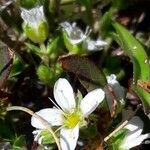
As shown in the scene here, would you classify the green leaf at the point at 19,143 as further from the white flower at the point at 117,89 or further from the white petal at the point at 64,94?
the white flower at the point at 117,89

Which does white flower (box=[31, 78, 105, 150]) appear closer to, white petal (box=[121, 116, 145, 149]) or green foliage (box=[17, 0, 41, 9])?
white petal (box=[121, 116, 145, 149])

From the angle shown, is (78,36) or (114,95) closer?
(114,95)

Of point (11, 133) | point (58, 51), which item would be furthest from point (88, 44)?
point (11, 133)

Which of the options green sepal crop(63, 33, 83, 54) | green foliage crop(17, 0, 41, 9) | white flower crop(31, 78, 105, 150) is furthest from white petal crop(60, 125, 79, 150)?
green foliage crop(17, 0, 41, 9)

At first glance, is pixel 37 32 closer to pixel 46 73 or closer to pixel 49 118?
pixel 46 73

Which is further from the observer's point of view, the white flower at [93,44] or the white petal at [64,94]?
the white flower at [93,44]

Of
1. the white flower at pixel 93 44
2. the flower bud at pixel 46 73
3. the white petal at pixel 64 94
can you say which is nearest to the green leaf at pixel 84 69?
the white petal at pixel 64 94

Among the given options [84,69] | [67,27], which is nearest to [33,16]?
[67,27]
